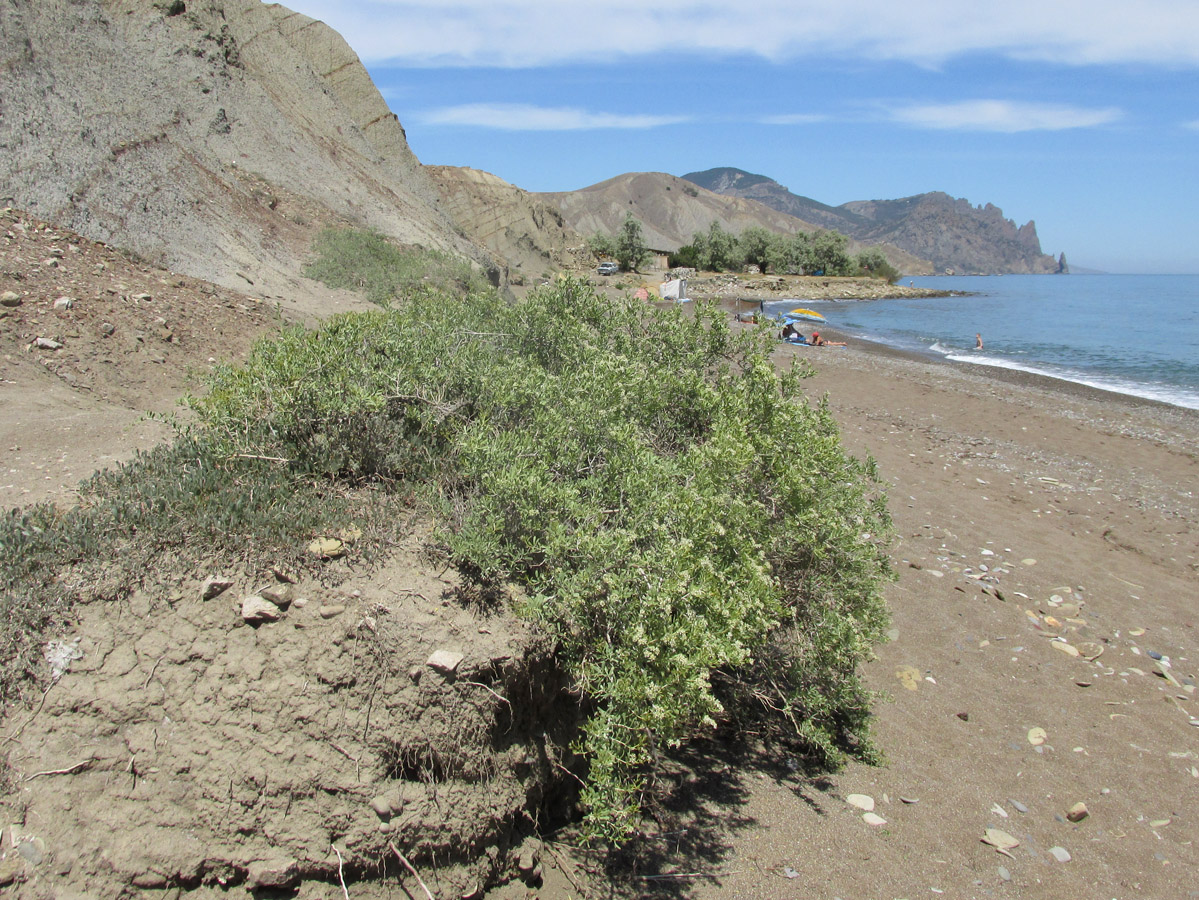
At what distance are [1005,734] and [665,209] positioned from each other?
608 ft

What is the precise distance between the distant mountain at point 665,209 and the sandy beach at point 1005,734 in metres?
157

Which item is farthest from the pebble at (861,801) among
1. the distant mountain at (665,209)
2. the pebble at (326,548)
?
the distant mountain at (665,209)

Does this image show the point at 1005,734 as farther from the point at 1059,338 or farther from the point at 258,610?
the point at 1059,338

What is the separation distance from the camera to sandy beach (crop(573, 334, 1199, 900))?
11.4 feet

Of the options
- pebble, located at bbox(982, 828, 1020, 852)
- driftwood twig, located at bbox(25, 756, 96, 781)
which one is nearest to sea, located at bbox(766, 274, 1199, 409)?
pebble, located at bbox(982, 828, 1020, 852)

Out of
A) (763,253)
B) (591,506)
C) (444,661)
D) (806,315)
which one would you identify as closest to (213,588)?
(444,661)

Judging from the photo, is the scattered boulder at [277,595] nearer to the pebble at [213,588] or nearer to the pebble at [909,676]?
the pebble at [213,588]

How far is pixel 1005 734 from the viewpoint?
4.59 meters

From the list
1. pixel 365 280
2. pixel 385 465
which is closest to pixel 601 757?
pixel 385 465

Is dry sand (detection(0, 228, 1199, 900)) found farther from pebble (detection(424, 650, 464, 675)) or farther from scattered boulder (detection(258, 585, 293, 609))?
pebble (detection(424, 650, 464, 675))

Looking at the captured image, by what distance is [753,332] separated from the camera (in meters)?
4.89

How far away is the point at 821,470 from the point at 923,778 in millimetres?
1901

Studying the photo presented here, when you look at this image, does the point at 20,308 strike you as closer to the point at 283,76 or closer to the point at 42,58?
the point at 42,58

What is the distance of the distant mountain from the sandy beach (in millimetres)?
156679
